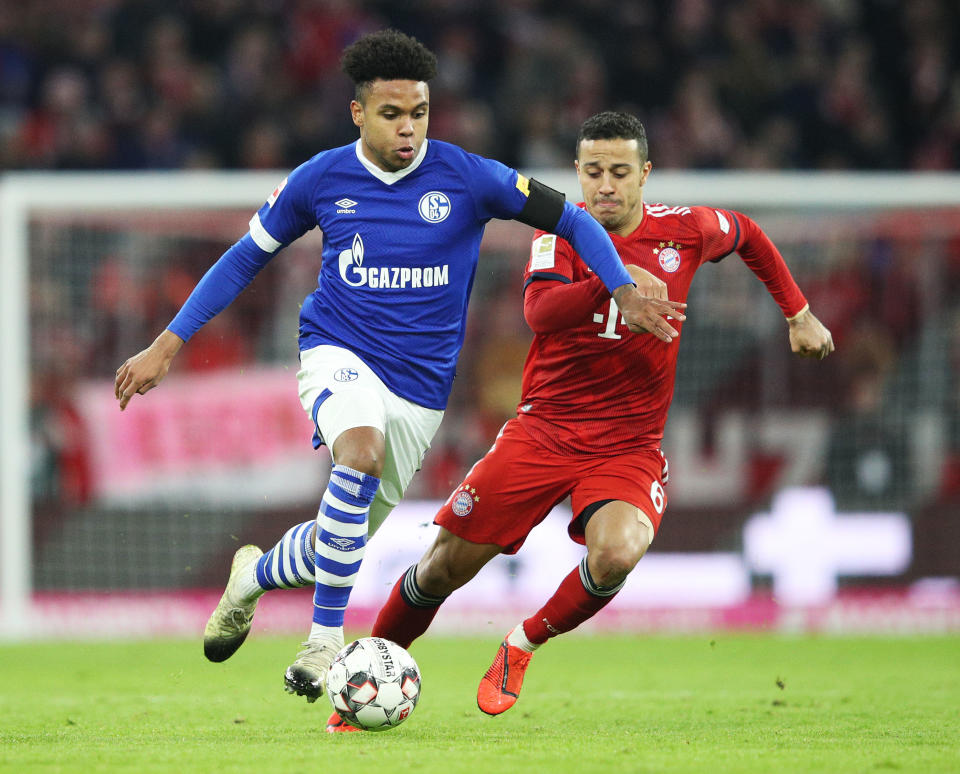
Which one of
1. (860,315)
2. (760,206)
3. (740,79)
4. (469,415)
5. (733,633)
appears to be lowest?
(733,633)

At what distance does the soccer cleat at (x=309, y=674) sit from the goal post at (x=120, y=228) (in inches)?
228

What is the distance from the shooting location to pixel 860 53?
14.5m

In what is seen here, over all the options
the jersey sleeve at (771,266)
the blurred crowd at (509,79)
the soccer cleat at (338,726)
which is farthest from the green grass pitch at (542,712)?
the blurred crowd at (509,79)

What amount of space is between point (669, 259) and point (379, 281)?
1273 millimetres

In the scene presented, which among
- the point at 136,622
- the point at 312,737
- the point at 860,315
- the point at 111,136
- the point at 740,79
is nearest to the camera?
the point at 312,737

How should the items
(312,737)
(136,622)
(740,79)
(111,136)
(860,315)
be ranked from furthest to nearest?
(740,79)
(111,136)
(860,315)
(136,622)
(312,737)

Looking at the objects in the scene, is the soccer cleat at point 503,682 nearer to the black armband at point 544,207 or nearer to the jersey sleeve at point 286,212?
the black armband at point 544,207

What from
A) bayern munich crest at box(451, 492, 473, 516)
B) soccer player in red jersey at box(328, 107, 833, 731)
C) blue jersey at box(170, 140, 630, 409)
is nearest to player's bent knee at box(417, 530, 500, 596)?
soccer player in red jersey at box(328, 107, 833, 731)

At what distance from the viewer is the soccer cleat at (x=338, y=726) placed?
5.41 meters

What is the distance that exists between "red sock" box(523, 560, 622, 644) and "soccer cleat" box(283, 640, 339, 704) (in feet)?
3.30

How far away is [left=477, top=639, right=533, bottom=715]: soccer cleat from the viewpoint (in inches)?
224

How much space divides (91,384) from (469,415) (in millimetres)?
2840

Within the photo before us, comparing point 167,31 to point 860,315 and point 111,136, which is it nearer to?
point 111,136

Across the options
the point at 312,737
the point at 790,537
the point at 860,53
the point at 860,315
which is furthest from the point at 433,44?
the point at 312,737
